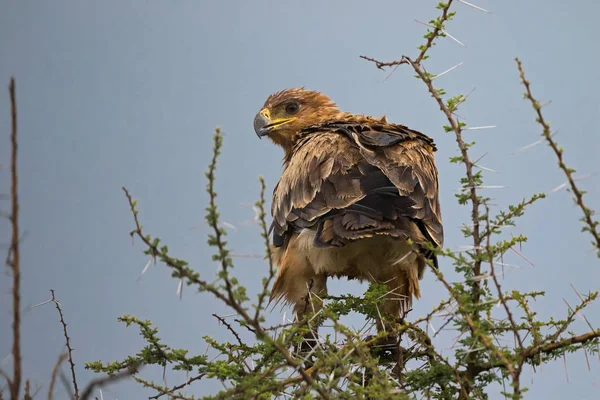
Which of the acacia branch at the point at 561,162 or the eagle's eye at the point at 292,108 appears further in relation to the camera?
the eagle's eye at the point at 292,108

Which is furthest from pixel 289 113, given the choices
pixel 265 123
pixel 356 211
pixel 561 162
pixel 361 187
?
pixel 561 162

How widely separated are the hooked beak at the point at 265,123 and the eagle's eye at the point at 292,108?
0.12 m

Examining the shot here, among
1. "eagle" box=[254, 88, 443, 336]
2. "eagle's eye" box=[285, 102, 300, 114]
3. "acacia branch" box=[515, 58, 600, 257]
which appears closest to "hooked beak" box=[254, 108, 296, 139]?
"eagle's eye" box=[285, 102, 300, 114]

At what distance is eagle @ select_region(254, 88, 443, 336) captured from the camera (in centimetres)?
412

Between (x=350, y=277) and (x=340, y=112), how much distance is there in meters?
1.93

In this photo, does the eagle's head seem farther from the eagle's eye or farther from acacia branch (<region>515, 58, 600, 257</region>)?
acacia branch (<region>515, 58, 600, 257</region>)

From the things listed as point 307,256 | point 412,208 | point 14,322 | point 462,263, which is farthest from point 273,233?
point 14,322

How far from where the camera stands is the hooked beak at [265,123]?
20.2ft

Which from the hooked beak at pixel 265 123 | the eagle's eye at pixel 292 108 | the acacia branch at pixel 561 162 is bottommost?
the acacia branch at pixel 561 162

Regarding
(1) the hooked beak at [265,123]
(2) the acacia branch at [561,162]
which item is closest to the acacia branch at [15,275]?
(2) the acacia branch at [561,162]

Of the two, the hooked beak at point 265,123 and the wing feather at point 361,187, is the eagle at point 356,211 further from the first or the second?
the hooked beak at point 265,123

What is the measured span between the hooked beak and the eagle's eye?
118 mm

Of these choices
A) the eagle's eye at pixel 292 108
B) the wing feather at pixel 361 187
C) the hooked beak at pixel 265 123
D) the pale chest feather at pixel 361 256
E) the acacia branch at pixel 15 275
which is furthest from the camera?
the eagle's eye at pixel 292 108

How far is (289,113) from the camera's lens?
6.36 m
